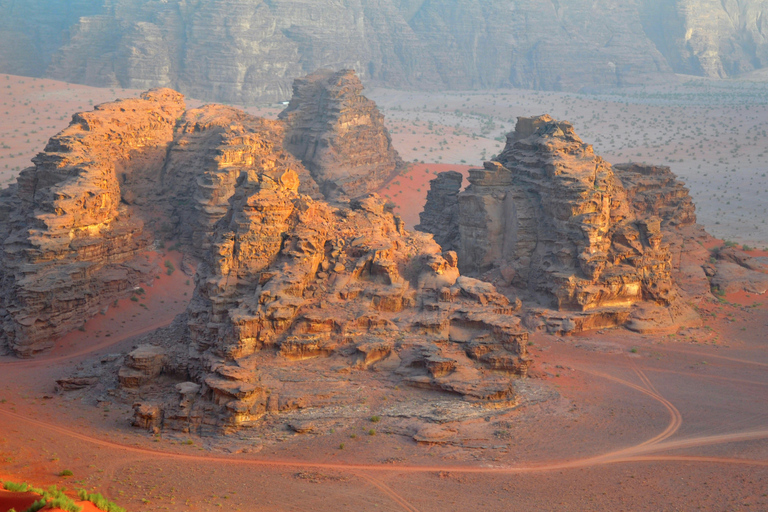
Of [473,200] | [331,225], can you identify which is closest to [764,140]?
[473,200]

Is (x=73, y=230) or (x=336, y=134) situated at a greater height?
(x=336, y=134)

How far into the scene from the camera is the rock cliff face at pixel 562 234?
37219mm

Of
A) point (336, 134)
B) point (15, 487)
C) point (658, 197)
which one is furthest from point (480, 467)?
point (336, 134)

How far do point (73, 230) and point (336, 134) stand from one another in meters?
24.6

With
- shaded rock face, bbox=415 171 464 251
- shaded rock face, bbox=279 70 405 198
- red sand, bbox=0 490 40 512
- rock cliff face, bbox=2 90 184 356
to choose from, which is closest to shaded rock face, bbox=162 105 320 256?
rock cliff face, bbox=2 90 184 356

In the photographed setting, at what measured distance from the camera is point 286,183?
104 feet

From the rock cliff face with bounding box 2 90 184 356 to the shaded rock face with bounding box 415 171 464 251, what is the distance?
15178 mm

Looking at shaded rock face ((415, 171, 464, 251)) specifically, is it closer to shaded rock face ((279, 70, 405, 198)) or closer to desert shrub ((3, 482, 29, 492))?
shaded rock face ((279, 70, 405, 198))

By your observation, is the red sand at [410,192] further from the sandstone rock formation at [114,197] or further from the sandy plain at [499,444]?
the sandy plain at [499,444]

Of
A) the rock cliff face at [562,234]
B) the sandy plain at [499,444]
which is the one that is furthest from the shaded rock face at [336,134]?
the sandy plain at [499,444]

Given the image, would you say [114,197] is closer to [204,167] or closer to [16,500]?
[204,167]

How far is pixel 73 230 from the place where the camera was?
3694cm

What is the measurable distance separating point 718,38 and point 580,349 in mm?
117191

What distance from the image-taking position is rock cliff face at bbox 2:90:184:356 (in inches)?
1373
